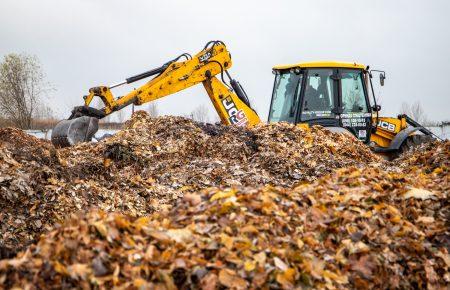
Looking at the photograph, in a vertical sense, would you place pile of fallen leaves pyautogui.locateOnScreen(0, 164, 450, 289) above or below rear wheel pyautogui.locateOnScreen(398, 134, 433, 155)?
above

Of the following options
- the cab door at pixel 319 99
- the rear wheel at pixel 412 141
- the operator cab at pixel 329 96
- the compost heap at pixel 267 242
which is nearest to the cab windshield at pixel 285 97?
the operator cab at pixel 329 96

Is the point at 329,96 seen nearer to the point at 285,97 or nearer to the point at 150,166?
the point at 285,97

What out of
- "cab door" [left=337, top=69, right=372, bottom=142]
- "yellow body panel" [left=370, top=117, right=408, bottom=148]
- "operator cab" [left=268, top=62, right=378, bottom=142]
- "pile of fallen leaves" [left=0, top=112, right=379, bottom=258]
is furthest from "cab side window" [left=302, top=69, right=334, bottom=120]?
"yellow body panel" [left=370, top=117, right=408, bottom=148]

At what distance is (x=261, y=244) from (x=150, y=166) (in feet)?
18.9

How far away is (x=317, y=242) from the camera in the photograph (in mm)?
4391

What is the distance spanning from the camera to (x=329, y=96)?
39.4ft

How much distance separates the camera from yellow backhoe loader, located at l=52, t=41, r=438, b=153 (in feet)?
39.4

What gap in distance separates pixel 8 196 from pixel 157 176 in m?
2.51

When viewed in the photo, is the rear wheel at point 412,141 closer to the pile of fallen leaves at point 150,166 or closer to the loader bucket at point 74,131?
the pile of fallen leaves at point 150,166

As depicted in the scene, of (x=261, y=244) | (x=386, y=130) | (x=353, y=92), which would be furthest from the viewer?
(x=386, y=130)

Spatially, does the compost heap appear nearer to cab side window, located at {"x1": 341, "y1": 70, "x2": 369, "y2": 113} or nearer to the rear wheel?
cab side window, located at {"x1": 341, "y1": 70, "x2": 369, "y2": 113}

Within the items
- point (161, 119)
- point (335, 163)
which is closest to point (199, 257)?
point (335, 163)

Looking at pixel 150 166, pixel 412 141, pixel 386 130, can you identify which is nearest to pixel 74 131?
pixel 150 166

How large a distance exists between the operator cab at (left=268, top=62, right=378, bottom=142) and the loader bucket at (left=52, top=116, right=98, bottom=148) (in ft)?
13.8
